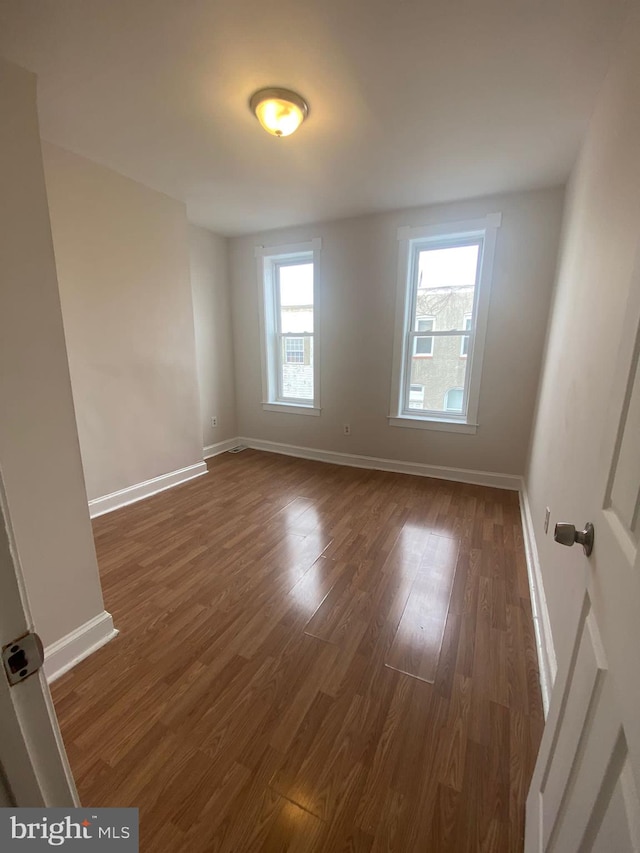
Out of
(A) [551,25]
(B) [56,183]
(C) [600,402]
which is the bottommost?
(C) [600,402]

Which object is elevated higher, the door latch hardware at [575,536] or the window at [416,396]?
the door latch hardware at [575,536]

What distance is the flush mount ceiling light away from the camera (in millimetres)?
1707

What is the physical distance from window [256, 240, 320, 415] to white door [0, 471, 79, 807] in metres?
3.65

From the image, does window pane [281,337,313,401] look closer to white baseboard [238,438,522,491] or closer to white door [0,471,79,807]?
white baseboard [238,438,522,491]

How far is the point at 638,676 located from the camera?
45 cm

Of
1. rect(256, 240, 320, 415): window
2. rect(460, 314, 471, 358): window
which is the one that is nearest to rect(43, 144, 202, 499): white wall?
rect(256, 240, 320, 415): window

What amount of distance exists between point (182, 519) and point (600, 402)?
8.98ft

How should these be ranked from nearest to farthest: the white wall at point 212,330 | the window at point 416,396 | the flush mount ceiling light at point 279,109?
the flush mount ceiling light at point 279,109
the window at point 416,396
the white wall at point 212,330

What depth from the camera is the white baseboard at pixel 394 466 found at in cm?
332

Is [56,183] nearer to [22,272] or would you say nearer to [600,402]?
[22,272]

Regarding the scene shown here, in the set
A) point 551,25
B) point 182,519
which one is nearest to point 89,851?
point 182,519

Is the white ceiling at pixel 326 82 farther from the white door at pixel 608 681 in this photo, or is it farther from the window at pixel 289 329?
the white door at pixel 608 681

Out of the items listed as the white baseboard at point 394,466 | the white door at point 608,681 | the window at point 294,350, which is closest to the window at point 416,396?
the white baseboard at point 394,466

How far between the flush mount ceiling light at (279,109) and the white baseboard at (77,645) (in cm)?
265
